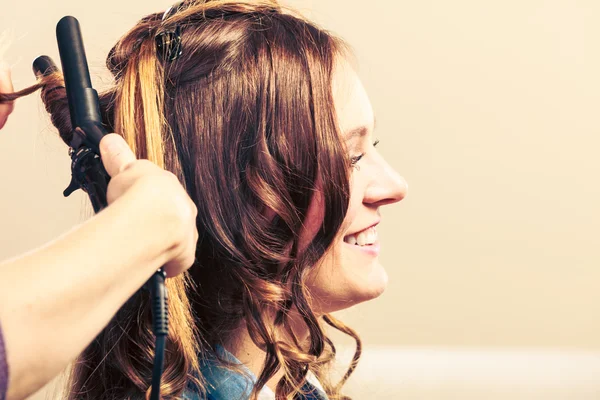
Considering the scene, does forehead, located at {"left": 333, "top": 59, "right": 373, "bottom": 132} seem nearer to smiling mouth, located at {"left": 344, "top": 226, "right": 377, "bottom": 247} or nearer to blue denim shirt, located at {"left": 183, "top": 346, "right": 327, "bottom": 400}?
smiling mouth, located at {"left": 344, "top": 226, "right": 377, "bottom": 247}

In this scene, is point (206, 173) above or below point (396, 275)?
above

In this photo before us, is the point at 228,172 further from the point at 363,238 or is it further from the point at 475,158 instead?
the point at 475,158

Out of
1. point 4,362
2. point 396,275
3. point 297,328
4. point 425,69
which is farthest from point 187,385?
point 425,69

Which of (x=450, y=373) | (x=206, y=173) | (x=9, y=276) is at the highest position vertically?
(x=9, y=276)

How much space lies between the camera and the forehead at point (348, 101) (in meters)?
0.85

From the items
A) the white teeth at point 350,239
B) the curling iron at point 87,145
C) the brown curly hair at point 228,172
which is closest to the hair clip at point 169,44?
the brown curly hair at point 228,172

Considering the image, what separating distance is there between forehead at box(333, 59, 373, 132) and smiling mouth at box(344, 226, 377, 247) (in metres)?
0.13

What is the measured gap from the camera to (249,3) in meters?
0.89

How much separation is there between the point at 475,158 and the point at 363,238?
70 centimetres

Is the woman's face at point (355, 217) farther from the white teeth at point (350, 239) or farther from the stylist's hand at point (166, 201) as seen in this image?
the stylist's hand at point (166, 201)

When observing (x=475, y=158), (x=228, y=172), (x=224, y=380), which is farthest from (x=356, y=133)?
(x=475, y=158)

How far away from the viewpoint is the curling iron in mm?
474

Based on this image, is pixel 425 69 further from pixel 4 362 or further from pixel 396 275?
pixel 4 362

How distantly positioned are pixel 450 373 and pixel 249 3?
3.14 ft
